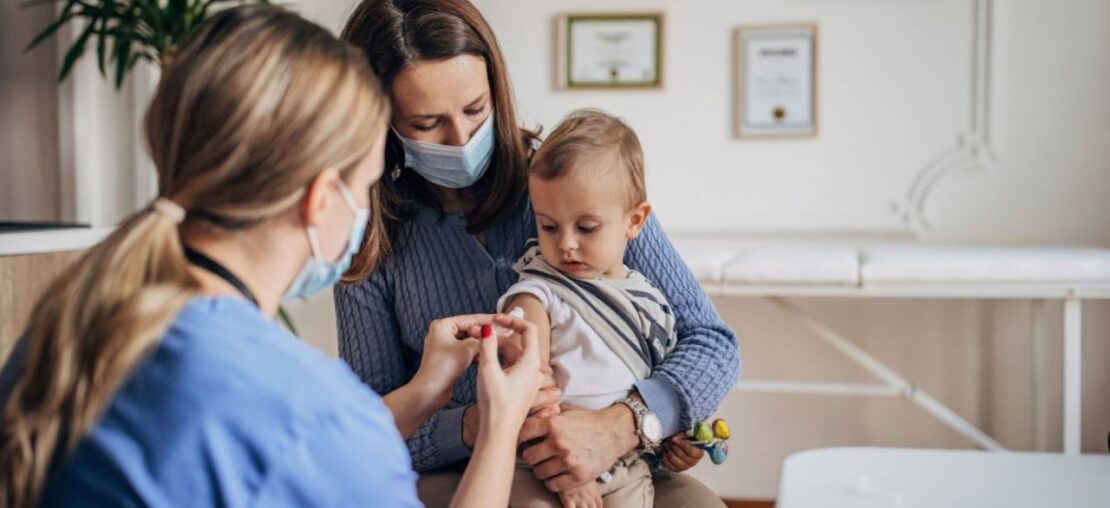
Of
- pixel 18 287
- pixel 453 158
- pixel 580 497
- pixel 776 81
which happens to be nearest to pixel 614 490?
pixel 580 497

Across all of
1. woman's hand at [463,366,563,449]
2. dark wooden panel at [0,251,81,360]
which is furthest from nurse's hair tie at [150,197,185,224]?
dark wooden panel at [0,251,81,360]

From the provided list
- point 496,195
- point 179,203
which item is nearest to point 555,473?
point 496,195

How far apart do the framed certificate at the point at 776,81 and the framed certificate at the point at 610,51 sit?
0.25 m

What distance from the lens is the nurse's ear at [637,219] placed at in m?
1.52

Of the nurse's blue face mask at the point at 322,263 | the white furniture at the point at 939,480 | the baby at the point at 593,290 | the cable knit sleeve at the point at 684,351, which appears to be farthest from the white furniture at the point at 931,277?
the nurse's blue face mask at the point at 322,263

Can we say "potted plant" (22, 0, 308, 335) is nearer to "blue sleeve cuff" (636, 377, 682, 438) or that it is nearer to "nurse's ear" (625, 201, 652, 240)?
"nurse's ear" (625, 201, 652, 240)

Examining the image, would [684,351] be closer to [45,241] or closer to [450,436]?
[450,436]

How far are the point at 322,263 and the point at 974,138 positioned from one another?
2549 mm

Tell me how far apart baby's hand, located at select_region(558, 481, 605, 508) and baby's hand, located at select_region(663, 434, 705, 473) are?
0.58 feet

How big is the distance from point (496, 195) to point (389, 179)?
157 millimetres

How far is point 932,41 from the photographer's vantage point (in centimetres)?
312

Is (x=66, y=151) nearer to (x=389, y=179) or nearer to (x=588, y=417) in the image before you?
(x=389, y=179)

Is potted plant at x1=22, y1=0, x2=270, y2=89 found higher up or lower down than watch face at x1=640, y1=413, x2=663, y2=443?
higher up

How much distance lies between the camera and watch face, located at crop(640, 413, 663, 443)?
55.3 inches
